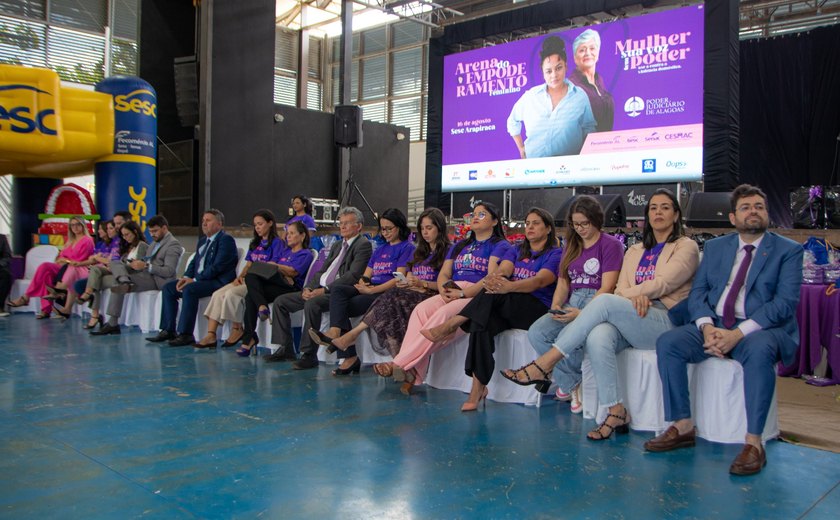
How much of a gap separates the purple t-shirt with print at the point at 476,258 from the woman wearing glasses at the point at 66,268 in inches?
188

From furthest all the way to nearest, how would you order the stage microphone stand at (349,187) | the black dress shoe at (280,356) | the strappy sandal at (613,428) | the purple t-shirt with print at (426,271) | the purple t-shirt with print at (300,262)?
the stage microphone stand at (349,187), the purple t-shirt with print at (300,262), the black dress shoe at (280,356), the purple t-shirt with print at (426,271), the strappy sandal at (613,428)

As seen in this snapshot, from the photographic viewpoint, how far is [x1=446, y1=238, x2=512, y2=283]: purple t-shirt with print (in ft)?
12.8

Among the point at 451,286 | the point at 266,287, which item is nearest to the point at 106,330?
the point at 266,287

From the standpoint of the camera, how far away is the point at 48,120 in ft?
Result: 26.4

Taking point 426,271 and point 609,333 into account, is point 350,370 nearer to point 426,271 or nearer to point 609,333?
point 426,271

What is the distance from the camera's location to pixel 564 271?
3545 millimetres

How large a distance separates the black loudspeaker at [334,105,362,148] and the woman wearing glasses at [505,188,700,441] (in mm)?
7919

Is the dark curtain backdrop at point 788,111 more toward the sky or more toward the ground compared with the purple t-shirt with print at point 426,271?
more toward the sky

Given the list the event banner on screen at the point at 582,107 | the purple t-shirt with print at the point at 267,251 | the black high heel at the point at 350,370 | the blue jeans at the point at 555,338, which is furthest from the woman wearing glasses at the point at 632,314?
the event banner on screen at the point at 582,107

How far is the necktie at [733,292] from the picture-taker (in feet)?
9.45

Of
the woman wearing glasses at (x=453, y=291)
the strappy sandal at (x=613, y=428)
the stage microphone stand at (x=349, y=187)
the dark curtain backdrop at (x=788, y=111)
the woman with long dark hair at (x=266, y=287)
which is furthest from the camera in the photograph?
the stage microphone stand at (x=349, y=187)

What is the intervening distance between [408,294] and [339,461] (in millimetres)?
1676

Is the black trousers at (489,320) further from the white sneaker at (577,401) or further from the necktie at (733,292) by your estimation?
the necktie at (733,292)

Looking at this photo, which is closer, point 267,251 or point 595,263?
point 595,263
